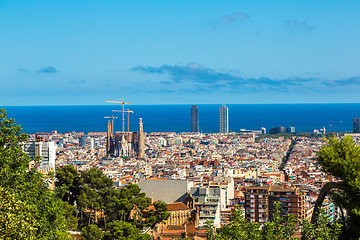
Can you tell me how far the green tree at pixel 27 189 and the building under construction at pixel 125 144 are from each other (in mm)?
61959

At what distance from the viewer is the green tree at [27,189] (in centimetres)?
943

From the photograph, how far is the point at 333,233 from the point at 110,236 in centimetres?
969

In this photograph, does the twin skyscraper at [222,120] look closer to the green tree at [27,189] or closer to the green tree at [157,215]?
the green tree at [157,215]

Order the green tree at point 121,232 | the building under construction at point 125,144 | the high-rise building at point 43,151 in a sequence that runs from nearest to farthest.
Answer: the green tree at point 121,232 → the high-rise building at point 43,151 → the building under construction at point 125,144

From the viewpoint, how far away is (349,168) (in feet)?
33.5

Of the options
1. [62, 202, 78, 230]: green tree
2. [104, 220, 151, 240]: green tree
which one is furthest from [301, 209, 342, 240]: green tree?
[104, 220, 151, 240]: green tree

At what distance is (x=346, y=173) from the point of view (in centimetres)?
1024

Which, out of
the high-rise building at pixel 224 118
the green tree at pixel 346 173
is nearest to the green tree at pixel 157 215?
the green tree at pixel 346 173

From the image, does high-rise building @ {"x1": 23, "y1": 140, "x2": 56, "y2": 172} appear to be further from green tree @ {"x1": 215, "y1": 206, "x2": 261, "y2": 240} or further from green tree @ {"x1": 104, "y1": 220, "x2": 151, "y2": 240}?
green tree @ {"x1": 215, "y1": 206, "x2": 261, "y2": 240}

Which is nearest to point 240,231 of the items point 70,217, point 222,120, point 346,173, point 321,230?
point 321,230

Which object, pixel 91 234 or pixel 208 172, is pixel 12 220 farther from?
pixel 208 172

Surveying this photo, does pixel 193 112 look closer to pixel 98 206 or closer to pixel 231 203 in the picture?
pixel 231 203

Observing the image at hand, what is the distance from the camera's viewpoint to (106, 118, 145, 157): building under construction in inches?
2904

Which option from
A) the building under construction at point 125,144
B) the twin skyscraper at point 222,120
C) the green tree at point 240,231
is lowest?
the green tree at point 240,231
